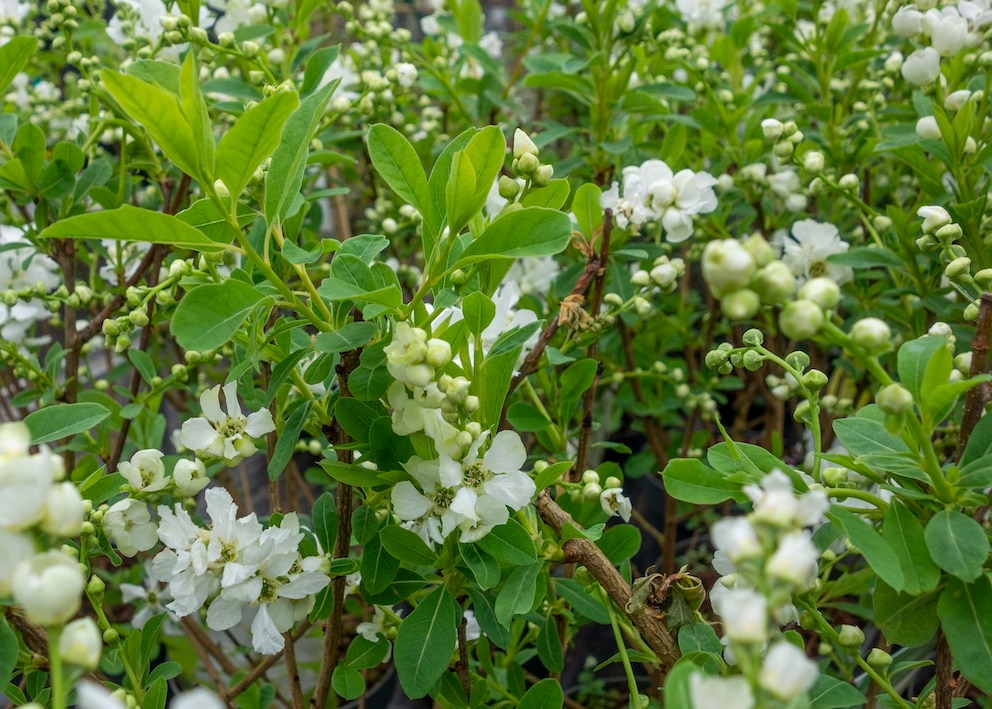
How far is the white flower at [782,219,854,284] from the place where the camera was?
121 centimetres

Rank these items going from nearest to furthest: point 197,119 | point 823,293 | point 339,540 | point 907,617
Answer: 1. point 823,293
2. point 197,119
3. point 907,617
4. point 339,540

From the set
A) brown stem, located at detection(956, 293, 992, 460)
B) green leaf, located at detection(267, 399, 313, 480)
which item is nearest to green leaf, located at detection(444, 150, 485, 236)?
green leaf, located at detection(267, 399, 313, 480)

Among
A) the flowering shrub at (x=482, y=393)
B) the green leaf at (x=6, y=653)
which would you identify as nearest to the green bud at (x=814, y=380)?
the flowering shrub at (x=482, y=393)

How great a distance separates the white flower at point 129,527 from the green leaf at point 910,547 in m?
0.70

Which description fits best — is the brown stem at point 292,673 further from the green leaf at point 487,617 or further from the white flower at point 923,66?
the white flower at point 923,66

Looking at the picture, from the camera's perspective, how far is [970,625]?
2.08 feet

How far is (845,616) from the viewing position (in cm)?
160

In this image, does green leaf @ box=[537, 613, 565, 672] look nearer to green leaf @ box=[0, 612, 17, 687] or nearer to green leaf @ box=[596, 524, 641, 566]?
green leaf @ box=[596, 524, 641, 566]

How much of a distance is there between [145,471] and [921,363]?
76 cm

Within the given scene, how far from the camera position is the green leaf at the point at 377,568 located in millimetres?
765

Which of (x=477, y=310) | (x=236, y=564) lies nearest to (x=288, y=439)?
(x=236, y=564)

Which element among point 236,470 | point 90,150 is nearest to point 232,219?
point 90,150

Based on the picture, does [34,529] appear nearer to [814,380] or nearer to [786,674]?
[786,674]

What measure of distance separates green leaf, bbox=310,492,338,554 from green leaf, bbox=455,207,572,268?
37cm
